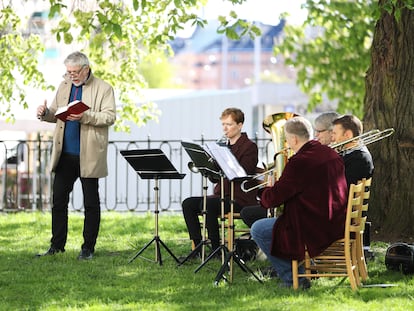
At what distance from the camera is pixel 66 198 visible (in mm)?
10305

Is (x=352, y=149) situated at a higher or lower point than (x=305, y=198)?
higher

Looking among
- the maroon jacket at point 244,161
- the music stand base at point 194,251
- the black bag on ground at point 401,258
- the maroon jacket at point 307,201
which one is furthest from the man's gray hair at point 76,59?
the black bag on ground at point 401,258

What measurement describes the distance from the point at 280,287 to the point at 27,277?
2276 mm

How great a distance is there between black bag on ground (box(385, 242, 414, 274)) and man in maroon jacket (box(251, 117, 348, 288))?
1.01 meters

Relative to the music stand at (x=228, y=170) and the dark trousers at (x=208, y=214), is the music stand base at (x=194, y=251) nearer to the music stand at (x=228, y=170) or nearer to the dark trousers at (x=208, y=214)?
the dark trousers at (x=208, y=214)

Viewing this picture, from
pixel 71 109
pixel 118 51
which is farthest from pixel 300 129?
pixel 118 51

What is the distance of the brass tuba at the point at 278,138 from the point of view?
28.7 feet

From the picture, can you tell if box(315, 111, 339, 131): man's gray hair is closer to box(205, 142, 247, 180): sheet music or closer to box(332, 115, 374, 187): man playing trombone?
box(332, 115, 374, 187): man playing trombone

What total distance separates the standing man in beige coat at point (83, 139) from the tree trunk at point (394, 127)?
128 inches

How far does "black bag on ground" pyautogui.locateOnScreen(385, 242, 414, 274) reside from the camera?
348 inches

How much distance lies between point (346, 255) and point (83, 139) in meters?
3.10

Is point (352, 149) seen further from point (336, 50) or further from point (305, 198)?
point (336, 50)

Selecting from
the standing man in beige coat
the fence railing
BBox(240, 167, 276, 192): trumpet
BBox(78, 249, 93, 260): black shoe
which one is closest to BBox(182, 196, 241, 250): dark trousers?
BBox(240, 167, 276, 192): trumpet

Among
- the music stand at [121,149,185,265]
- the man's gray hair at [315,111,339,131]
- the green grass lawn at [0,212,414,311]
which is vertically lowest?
the green grass lawn at [0,212,414,311]
